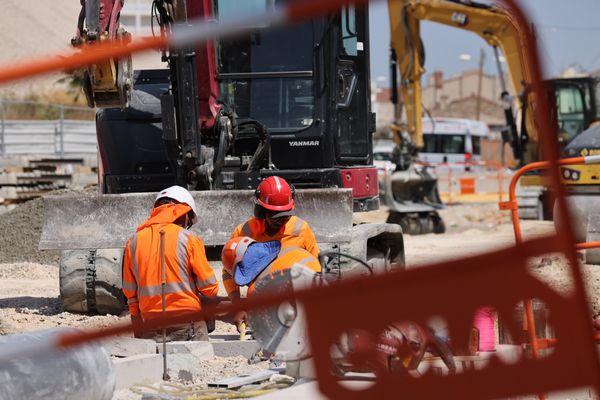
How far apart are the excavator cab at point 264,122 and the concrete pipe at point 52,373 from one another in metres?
5.12

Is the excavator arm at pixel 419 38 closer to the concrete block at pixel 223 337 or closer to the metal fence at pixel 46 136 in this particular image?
the metal fence at pixel 46 136

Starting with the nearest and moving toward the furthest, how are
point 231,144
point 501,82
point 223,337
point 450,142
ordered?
point 223,337, point 231,144, point 501,82, point 450,142

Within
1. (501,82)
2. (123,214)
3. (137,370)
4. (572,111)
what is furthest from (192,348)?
(572,111)

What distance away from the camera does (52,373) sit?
4.09 metres

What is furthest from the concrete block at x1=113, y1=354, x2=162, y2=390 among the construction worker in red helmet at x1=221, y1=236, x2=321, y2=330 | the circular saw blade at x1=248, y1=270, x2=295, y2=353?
the circular saw blade at x1=248, y1=270, x2=295, y2=353

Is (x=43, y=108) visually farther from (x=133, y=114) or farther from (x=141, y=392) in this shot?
(x=141, y=392)

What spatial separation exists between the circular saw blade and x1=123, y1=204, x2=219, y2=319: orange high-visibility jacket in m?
3.57

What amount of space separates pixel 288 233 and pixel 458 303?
4960 millimetres

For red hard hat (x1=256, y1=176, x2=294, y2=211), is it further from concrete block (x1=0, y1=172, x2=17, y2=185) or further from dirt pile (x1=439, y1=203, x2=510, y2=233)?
dirt pile (x1=439, y1=203, x2=510, y2=233)

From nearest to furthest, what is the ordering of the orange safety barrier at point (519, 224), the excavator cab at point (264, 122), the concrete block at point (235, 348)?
1. the orange safety barrier at point (519, 224)
2. the concrete block at point (235, 348)
3. the excavator cab at point (264, 122)

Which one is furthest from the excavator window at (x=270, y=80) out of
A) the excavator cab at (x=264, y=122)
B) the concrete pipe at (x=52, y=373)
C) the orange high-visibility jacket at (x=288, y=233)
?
the concrete pipe at (x=52, y=373)

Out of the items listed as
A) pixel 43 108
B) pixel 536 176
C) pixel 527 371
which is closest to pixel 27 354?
pixel 527 371

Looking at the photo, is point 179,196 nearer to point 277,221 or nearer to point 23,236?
point 277,221

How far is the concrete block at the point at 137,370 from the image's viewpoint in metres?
5.81
